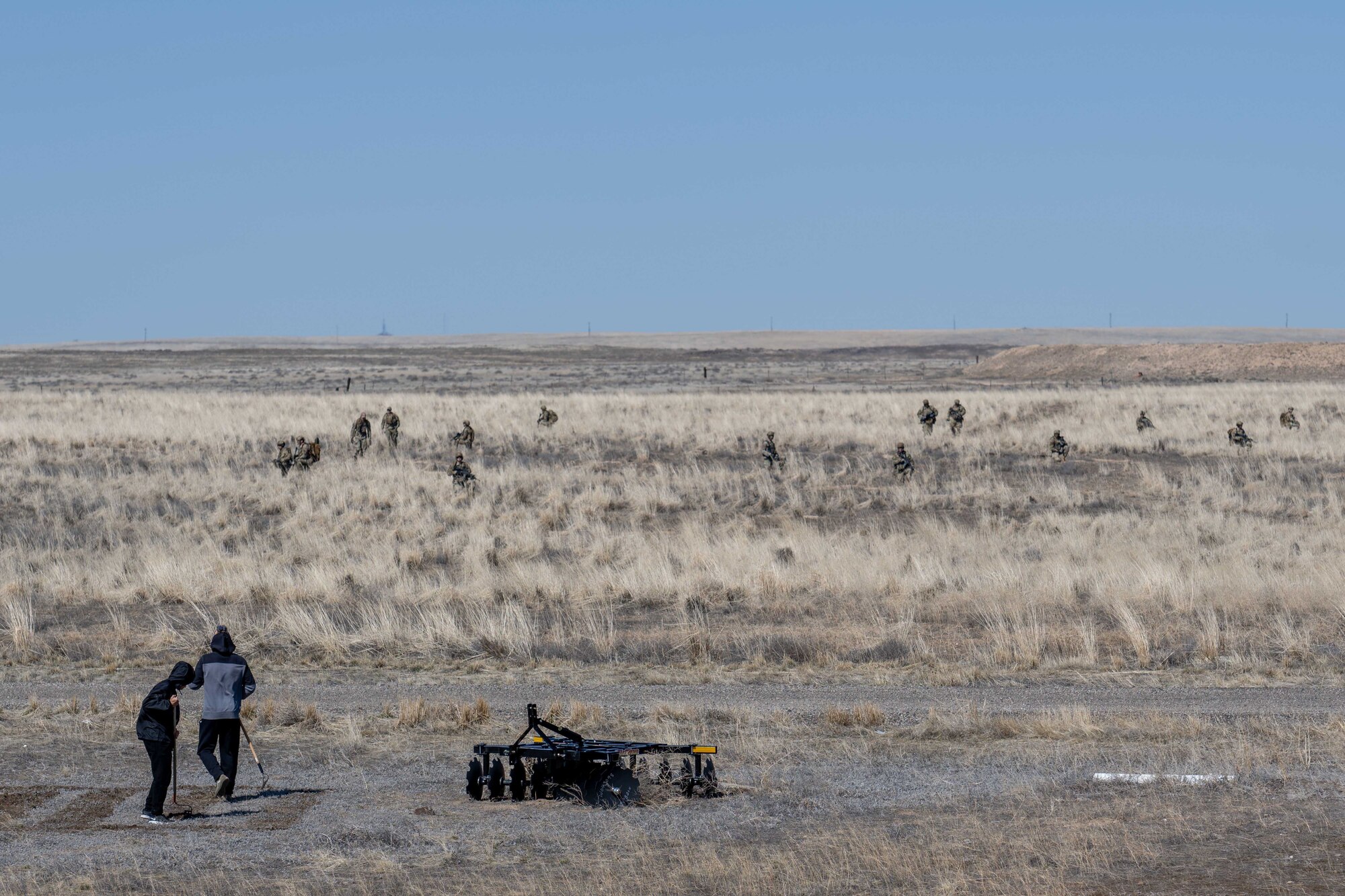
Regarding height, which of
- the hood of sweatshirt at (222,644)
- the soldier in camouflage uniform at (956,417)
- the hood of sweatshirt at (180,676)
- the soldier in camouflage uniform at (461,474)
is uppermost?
the soldier in camouflage uniform at (956,417)

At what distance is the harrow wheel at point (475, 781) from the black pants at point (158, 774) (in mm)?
1891

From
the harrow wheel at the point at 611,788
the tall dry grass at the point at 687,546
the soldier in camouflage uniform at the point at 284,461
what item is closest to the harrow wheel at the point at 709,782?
the harrow wheel at the point at 611,788

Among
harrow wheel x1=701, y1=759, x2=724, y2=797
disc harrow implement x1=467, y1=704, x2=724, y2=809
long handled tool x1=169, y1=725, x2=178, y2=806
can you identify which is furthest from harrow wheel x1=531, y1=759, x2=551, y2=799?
long handled tool x1=169, y1=725, x2=178, y2=806

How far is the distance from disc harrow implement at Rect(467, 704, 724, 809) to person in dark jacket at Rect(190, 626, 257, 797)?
1.58 meters

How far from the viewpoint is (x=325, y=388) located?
221 ft

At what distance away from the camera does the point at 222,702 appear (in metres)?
9.79

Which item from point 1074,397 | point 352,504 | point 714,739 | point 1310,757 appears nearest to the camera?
point 1310,757

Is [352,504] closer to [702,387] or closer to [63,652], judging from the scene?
[63,652]

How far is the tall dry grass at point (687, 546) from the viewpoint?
15656mm

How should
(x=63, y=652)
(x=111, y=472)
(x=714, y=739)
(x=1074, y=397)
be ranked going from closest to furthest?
(x=714, y=739)
(x=63, y=652)
(x=111, y=472)
(x=1074, y=397)

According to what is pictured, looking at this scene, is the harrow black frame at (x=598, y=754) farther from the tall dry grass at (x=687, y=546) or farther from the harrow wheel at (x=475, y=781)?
the tall dry grass at (x=687, y=546)

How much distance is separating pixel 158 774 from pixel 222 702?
651 millimetres

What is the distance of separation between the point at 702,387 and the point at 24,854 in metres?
57.4

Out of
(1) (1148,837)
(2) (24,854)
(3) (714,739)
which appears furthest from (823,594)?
(2) (24,854)
